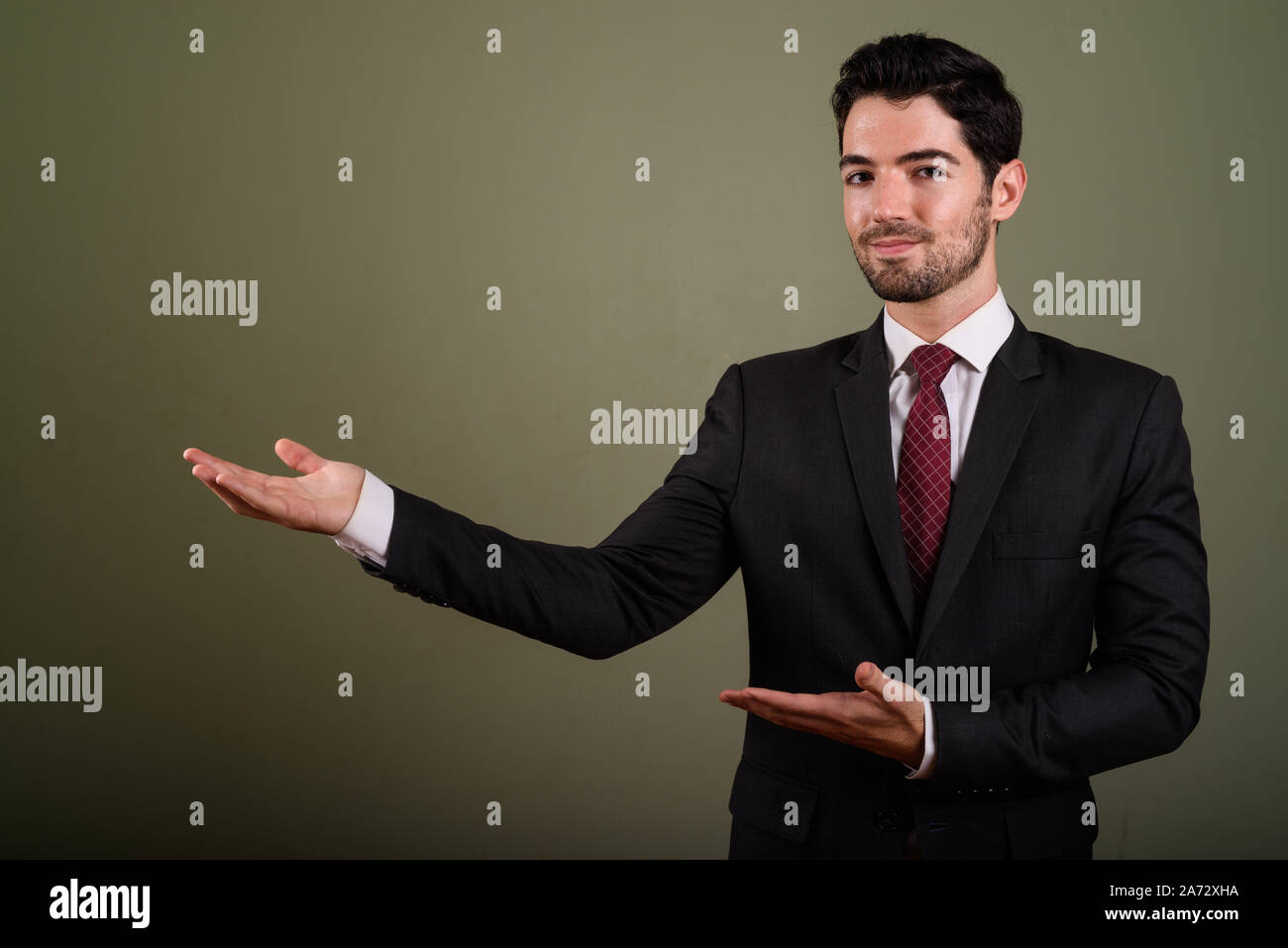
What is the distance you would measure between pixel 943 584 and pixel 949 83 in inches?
30.5

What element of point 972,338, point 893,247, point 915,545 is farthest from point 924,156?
point 915,545

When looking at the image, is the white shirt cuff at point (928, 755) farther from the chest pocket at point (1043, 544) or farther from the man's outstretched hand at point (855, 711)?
the chest pocket at point (1043, 544)

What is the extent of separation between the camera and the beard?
65.3 inches

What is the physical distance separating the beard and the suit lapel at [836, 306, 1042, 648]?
3.8 inches

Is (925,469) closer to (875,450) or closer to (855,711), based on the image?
(875,450)

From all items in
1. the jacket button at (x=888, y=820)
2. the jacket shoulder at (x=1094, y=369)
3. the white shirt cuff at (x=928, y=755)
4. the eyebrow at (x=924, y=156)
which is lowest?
the jacket button at (x=888, y=820)

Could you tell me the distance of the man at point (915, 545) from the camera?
1428 millimetres

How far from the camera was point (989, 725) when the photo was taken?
1401 millimetres

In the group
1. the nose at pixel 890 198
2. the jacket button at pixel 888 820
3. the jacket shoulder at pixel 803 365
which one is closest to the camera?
the jacket button at pixel 888 820

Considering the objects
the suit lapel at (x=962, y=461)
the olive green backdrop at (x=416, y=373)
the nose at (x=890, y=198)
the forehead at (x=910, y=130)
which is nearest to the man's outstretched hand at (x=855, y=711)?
the suit lapel at (x=962, y=461)

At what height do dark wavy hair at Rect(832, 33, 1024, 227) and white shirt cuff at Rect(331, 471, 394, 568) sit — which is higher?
dark wavy hair at Rect(832, 33, 1024, 227)

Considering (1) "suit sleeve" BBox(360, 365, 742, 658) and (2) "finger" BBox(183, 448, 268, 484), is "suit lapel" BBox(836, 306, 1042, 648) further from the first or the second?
(2) "finger" BBox(183, 448, 268, 484)

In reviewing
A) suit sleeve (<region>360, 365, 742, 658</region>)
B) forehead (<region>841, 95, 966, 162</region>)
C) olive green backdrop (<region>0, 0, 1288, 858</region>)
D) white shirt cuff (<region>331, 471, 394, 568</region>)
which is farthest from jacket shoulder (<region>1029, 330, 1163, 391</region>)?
olive green backdrop (<region>0, 0, 1288, 858</region>)

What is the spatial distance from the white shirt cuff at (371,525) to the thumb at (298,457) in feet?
0.22
